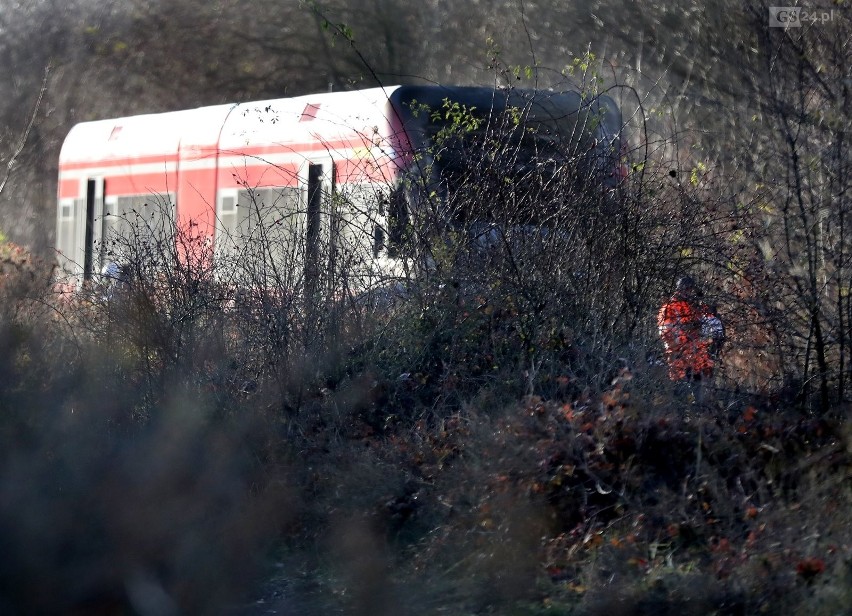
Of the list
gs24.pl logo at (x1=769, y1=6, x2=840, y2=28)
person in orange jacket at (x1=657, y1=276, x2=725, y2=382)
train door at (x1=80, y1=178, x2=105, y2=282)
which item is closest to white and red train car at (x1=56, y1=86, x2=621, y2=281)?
train door at (x1=80, y1=178, x2=105, y2=282)

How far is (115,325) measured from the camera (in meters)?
8.27

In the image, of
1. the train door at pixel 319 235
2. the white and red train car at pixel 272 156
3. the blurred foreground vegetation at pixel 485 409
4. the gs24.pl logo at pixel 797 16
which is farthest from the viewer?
the white and red train car at pixel 272 156

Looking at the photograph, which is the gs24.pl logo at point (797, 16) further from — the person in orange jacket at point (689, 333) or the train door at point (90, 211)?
the train door at point (90, 211)

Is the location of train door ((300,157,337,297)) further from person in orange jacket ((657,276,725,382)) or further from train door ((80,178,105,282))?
train door ((80,178,105,282))

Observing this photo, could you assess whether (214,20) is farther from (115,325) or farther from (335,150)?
(115,325)

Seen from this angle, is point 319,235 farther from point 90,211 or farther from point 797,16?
point 90,211

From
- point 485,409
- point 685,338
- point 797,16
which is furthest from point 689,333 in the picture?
point 797,16

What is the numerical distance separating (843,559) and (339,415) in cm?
345

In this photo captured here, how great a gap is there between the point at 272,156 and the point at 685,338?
234 inches

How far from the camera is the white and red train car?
9.03 m

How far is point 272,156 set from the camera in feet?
39.4

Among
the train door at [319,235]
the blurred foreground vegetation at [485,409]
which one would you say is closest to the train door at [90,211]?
the blurred foreground vegetation at [485,409]

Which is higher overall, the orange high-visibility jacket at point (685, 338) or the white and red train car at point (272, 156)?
the white and red train car at point (272, 156)

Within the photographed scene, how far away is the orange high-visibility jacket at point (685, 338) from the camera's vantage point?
7137 millimetres
